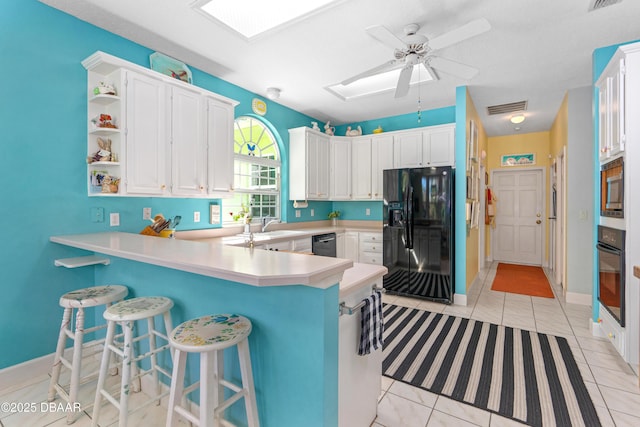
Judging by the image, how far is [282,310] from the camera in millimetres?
1373

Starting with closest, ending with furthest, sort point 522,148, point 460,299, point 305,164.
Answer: point 460,299 → point 305,164 → point 522,148

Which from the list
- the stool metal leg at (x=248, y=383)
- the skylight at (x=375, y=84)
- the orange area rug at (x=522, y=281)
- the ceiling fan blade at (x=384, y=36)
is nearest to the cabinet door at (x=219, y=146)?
the skylight at (x=375, y=84)

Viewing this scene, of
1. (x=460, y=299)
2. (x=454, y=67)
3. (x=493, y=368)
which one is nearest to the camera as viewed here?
(x=493, y=368)

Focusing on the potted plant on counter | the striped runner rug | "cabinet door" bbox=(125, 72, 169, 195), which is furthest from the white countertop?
the potted plant on counter

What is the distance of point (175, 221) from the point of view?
2.83 metres

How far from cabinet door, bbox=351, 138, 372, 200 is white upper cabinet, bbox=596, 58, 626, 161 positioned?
108 inches

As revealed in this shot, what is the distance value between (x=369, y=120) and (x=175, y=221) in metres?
A: 3.67

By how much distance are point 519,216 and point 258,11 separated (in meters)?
6.27

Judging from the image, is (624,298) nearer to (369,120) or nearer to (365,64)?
(365,64)

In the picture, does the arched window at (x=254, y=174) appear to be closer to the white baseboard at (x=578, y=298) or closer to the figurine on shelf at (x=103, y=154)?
the figurine on shelf at (x=103, y=154)

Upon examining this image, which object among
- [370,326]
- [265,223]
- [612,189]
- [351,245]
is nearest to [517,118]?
[612,189]

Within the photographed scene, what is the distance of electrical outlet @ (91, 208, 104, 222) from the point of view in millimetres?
2453

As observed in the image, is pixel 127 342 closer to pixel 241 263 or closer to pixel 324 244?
pixel 241 263

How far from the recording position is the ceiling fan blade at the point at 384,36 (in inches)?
79.4
